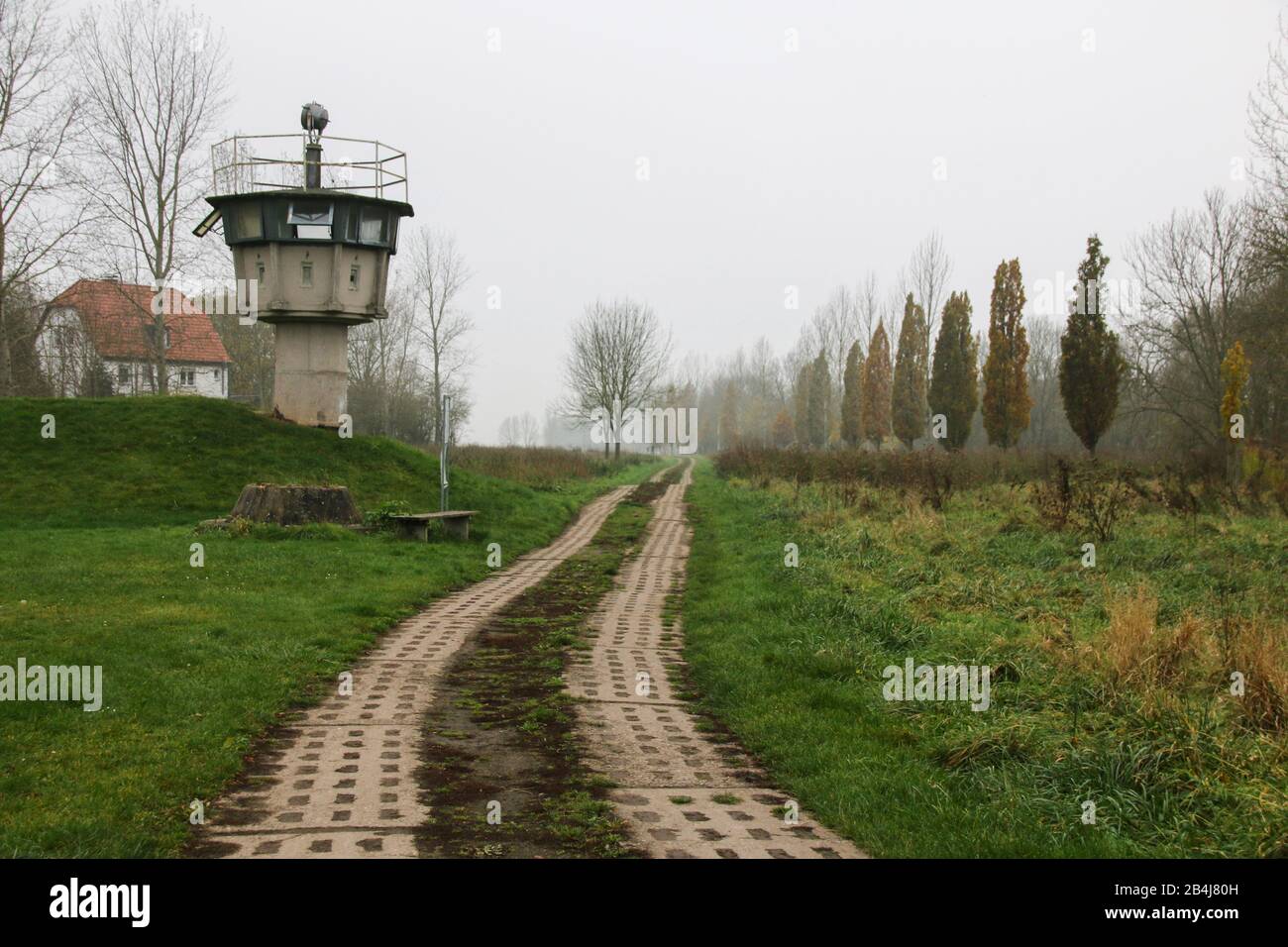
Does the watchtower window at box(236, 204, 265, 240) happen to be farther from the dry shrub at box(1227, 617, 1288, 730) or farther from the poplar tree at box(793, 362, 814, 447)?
the poplar tree at box(793, 362, 814, 447)

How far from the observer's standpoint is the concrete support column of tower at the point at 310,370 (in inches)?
978

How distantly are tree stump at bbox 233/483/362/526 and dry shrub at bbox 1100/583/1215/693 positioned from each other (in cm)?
1430

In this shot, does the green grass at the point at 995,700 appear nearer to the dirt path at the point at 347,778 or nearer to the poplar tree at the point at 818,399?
the dirt path at the point at 347,778

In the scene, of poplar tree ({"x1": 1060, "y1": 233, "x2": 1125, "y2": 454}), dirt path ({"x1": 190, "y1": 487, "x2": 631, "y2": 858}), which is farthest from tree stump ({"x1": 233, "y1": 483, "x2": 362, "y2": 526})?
poplar tree ({"x1": 1060, "y1": 233, "x2": 1125, "y2": 454})

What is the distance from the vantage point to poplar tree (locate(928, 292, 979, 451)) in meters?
54.9

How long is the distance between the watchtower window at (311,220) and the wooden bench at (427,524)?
26.3ft

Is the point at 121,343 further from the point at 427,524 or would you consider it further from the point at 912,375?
the point at 912,375

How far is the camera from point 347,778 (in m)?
6.14

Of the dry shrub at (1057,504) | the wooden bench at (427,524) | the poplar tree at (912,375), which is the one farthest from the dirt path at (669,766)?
the poplar tree at (912,375)


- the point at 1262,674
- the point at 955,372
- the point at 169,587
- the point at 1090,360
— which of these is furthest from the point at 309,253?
the point at 955,372

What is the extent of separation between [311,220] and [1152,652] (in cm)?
2108

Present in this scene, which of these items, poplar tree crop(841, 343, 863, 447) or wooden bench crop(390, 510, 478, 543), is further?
poplar tree crop(841, 343, 863, 447)

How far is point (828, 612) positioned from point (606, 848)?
691 centimetres
